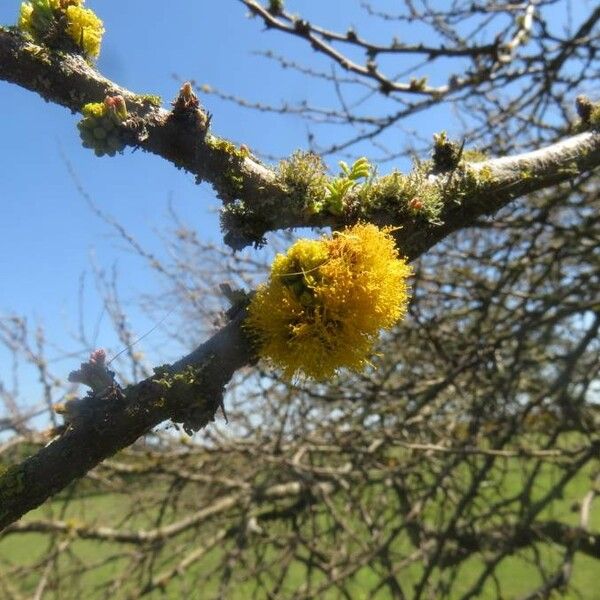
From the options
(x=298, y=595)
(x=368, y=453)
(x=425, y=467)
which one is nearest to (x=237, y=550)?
(x=298, y=595)

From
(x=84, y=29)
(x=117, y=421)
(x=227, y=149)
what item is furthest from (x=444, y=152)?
(x=117, y=421)

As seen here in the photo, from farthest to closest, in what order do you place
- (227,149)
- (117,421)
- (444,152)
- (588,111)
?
(588,111)
(444,152)
(227,149)
(117,421)

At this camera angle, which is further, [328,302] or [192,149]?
[192,149]

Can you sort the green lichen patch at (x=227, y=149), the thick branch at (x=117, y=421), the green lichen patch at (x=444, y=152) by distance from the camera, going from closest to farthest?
the thick branch at (x=117, y=421) < the green lichen patch at (x=227, y=149) < the green lichen patch at (x=444, y=152)

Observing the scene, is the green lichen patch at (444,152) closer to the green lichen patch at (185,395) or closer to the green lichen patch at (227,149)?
the green lichen patch at (227,149)

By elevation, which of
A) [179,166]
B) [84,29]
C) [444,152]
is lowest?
[444,152]

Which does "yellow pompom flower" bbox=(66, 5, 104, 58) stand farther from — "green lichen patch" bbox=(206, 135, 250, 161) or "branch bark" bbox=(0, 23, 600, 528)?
"green lichen patch" bbox=(206, 135, 250, 161)

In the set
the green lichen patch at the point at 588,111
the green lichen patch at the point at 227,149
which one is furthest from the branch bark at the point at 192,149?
the green lichen patch at the point at 588,111

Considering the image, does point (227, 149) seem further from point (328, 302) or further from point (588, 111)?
point (588, 111)
